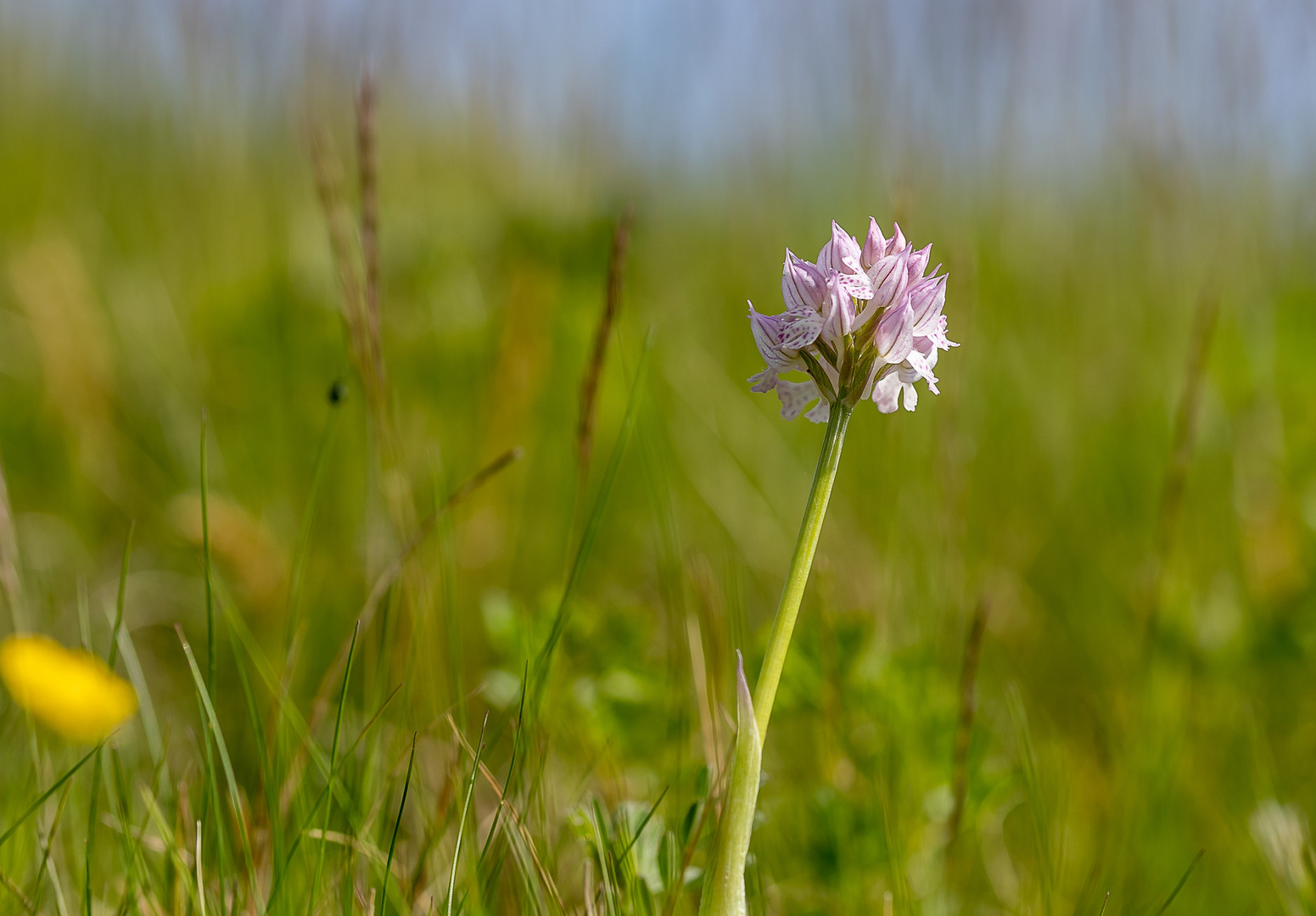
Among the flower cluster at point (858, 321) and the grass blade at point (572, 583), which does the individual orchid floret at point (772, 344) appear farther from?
the grass blade at point (572, 583)

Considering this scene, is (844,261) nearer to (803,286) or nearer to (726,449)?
(803,286)

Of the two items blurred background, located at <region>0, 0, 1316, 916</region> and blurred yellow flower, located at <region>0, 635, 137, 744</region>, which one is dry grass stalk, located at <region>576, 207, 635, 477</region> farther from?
blurred yellow flower, located at <region>0, 635, 137, 744</region>

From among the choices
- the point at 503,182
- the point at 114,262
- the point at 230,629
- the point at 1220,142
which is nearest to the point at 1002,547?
the point at 1220,142

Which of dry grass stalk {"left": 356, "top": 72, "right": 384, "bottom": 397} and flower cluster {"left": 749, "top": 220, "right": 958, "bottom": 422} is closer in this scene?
flower cluster {"left": 749, "top": 220, "right": 958, "bottom": 422}

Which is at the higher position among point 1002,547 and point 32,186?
point 32,186

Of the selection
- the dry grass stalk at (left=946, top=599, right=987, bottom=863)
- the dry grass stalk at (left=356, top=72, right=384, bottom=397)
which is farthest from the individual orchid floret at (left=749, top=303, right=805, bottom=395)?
the dry grass stalk at (left=356, top=72, right=384, bottom=397)

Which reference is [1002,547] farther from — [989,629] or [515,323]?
[515,323]

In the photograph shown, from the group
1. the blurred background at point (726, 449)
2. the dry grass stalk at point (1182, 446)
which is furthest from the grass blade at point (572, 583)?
the dry grass stalk at point (1182, 446)
